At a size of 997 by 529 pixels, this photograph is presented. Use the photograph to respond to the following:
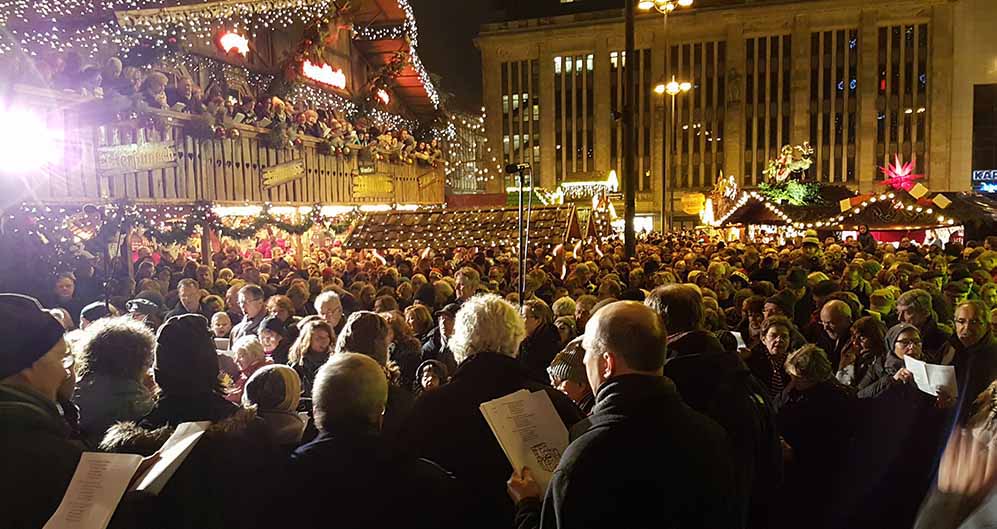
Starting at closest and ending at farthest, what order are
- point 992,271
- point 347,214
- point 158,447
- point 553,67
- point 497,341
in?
point 158,447
point 497,341
point 992,271
point 347,214
point 553,67

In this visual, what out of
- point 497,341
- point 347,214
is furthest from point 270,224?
point 497,341

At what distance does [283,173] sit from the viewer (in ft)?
53.4

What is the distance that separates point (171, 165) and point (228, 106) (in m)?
1.97

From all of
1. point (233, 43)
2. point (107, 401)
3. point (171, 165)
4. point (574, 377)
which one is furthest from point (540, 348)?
point (233, 43)

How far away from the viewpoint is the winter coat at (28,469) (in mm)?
2238

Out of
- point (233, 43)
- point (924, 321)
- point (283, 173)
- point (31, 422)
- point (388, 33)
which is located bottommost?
point (924, 321)

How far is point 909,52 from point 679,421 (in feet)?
195

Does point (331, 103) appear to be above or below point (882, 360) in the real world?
above

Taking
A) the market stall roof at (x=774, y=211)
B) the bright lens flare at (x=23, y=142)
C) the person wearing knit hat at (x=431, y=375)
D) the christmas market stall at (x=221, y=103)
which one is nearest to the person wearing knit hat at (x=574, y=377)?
the person wearing knit hat at (x=431, y=375)

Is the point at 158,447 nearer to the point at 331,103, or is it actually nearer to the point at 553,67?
the point at 331,103

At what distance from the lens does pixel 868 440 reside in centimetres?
368

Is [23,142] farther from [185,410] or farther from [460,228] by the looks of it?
[185,410]

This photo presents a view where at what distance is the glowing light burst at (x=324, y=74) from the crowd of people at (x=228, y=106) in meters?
0.67

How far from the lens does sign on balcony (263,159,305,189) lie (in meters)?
15.8
